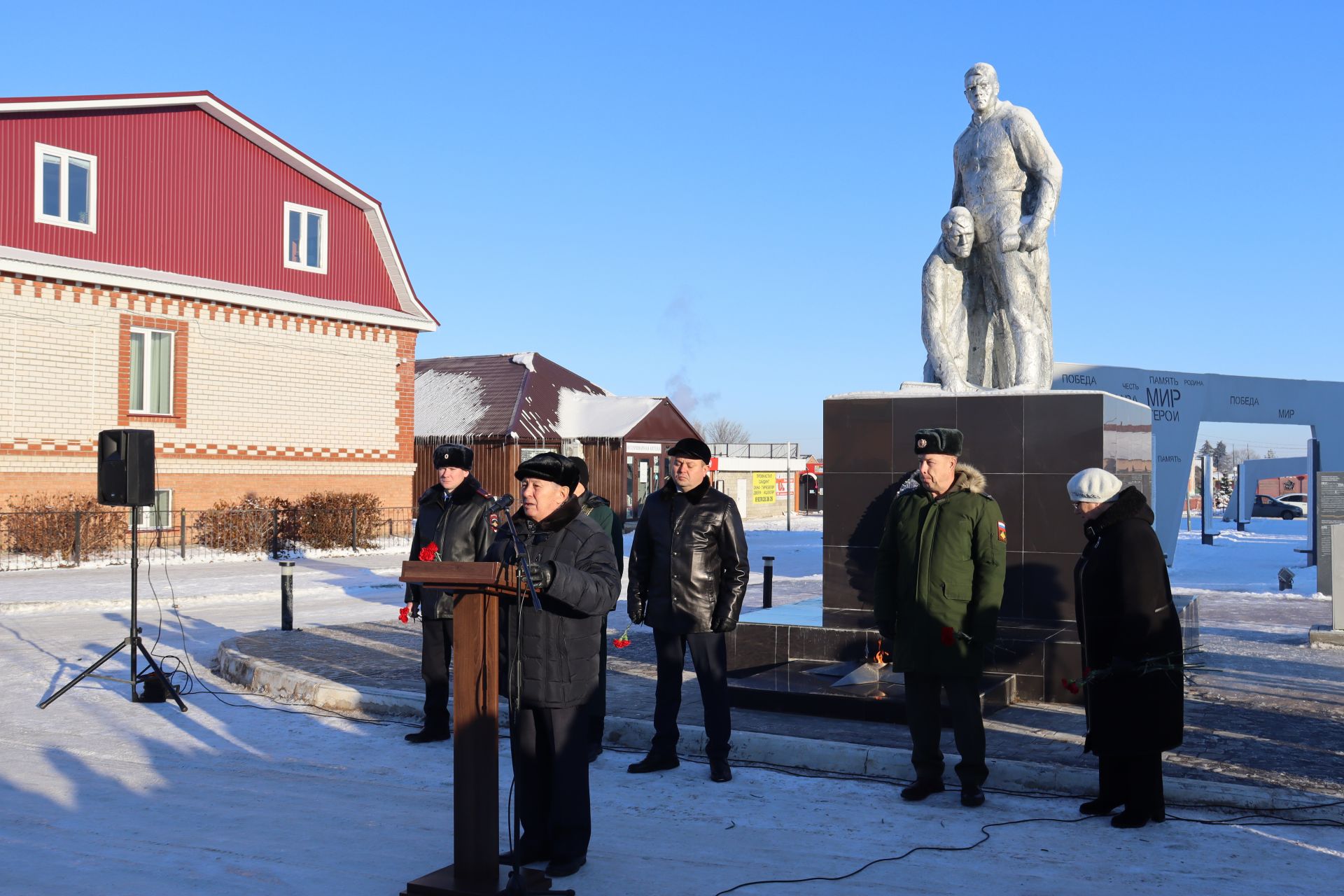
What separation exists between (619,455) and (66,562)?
18908 millimetres

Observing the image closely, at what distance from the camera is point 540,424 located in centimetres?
3828

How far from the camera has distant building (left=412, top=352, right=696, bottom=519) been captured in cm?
3750

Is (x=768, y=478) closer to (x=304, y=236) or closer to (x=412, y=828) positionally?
(x=304, y=236)

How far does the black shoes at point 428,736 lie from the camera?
25.5ft

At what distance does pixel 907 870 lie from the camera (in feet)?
16.8

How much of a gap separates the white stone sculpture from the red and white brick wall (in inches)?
749

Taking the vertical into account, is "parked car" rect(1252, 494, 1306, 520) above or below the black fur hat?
below

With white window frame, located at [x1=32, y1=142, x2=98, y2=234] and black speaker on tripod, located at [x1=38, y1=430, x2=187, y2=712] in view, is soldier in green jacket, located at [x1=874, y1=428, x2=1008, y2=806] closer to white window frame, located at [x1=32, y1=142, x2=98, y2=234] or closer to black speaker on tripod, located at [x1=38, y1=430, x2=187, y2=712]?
black speaker on tripod, located at [x1=38, y1=430, x2=187, y2=712]

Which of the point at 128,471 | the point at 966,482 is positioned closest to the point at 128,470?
the point at 128,471

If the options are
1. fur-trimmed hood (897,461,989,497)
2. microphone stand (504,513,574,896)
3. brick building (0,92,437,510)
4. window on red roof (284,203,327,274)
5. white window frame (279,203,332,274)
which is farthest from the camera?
window on red roof (284,203,327,274)

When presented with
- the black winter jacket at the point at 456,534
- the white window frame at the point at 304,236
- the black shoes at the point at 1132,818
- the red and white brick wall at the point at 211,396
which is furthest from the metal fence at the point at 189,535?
the black shoes at the point at 1132,818

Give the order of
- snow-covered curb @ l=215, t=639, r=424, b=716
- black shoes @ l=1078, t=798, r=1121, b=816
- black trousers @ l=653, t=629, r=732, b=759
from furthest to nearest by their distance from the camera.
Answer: snow-covered curb @ l=215, t=639, r=424, b=716 → black trousers @ l=653, t=629, r=732, b=759 → black shoes @ l=1078, t=798, r=1121, b=816

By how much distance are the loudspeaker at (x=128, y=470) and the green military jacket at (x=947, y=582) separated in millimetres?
6826

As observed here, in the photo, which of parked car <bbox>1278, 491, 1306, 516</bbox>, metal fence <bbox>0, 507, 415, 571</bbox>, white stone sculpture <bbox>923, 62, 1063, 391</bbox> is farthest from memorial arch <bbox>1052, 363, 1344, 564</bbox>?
parked car <bbox>1278, 491, 1306, 516</bbox>
